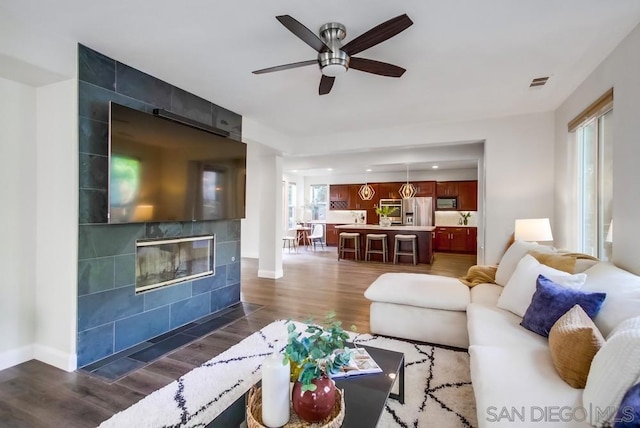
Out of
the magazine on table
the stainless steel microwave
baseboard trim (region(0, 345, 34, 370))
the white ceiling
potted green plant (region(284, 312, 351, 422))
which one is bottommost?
baseboard trim (region(0, 345, 34, 370))

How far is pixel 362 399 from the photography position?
1475mm

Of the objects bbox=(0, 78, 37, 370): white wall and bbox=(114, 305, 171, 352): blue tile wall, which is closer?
bbox=(0, 78, 37, 370): white wall

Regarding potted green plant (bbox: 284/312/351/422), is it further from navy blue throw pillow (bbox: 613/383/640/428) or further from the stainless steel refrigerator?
the stainless steel refrigerator

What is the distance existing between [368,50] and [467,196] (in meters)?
8.10

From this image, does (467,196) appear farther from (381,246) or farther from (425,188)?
(381,246)

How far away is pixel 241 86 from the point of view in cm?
330

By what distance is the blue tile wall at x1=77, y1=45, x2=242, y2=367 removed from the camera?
2.51 meters

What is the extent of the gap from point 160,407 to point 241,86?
2941 millimetres

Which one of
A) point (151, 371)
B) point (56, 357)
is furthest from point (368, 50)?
point (56, 357)

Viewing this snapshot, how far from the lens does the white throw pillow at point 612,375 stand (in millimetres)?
1113

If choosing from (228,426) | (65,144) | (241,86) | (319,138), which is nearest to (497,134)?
(319,138)

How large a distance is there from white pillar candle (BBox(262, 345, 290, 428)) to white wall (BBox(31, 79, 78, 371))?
214 centimetres

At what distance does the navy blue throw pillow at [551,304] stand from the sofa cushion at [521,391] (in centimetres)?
27

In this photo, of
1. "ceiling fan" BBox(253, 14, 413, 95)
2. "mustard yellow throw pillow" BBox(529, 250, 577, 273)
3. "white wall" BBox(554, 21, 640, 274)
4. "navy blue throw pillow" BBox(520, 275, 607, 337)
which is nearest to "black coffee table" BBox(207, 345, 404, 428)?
"navy blue throw pillow" BBox(520, 275, 607, 337)
